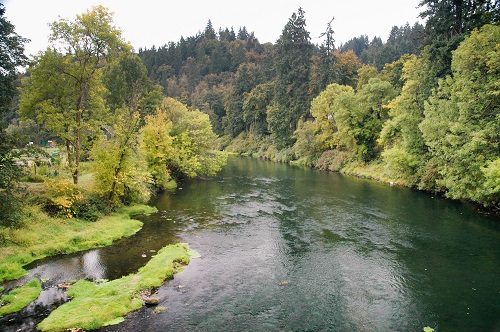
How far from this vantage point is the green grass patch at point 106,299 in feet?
42.7

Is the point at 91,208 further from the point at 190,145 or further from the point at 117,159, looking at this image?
the point at 190,145

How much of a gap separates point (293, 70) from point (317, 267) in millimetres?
75562

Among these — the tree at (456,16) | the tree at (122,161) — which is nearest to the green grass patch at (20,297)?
A: the tree at (122,161)

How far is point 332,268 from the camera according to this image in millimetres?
18859

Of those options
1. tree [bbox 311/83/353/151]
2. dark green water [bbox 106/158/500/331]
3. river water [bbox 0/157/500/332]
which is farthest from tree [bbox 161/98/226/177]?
tree [bbox 311/83/353/151]

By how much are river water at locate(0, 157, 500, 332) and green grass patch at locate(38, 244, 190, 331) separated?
2.18 ft

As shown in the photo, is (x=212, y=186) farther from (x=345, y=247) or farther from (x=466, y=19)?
(x=466, y=19)

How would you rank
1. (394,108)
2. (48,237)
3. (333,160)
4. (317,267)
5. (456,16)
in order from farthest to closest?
(333,160) → (394,108) → (456,16) → (48,237) → (317,267)

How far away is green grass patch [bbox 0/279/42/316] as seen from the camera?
44.9 ft

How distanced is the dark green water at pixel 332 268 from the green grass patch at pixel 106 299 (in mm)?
789

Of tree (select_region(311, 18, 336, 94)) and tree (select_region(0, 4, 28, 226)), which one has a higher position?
tree (select_region(311, 18, 336, 94))

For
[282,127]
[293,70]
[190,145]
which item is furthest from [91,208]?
[293,70]

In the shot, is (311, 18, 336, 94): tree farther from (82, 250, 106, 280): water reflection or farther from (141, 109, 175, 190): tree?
(82, 250, 106, 280): water reflection

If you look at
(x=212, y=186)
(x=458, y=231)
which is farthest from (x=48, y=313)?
(x=212, y=186)
